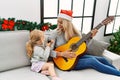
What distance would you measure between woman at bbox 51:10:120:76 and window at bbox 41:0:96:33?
55 cm

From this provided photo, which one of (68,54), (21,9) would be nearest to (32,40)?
(68,54)

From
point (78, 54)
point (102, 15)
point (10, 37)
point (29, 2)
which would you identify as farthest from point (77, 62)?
point (102, 15)

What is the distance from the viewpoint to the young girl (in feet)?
6.49

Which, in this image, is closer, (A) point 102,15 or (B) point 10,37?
(B) point 10,37

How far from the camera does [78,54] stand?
209cm

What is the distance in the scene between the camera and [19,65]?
6.74ft

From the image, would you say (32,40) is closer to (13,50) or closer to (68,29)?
(13,50)

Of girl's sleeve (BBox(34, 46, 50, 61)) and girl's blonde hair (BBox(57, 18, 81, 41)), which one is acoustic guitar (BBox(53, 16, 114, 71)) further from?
girl's sleeve (BBox(34, 46, 50, 61))

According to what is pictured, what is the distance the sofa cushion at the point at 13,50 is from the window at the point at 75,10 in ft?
2.31

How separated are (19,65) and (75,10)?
157 cm

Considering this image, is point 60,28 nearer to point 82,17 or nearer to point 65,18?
point 65,18

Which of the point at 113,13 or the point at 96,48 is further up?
the point at 113,13

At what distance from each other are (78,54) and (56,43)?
1.12ft

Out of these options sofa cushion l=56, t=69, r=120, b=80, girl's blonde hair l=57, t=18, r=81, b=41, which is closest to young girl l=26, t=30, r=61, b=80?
sofa cushion l=56, t=69, r=120, b=80
